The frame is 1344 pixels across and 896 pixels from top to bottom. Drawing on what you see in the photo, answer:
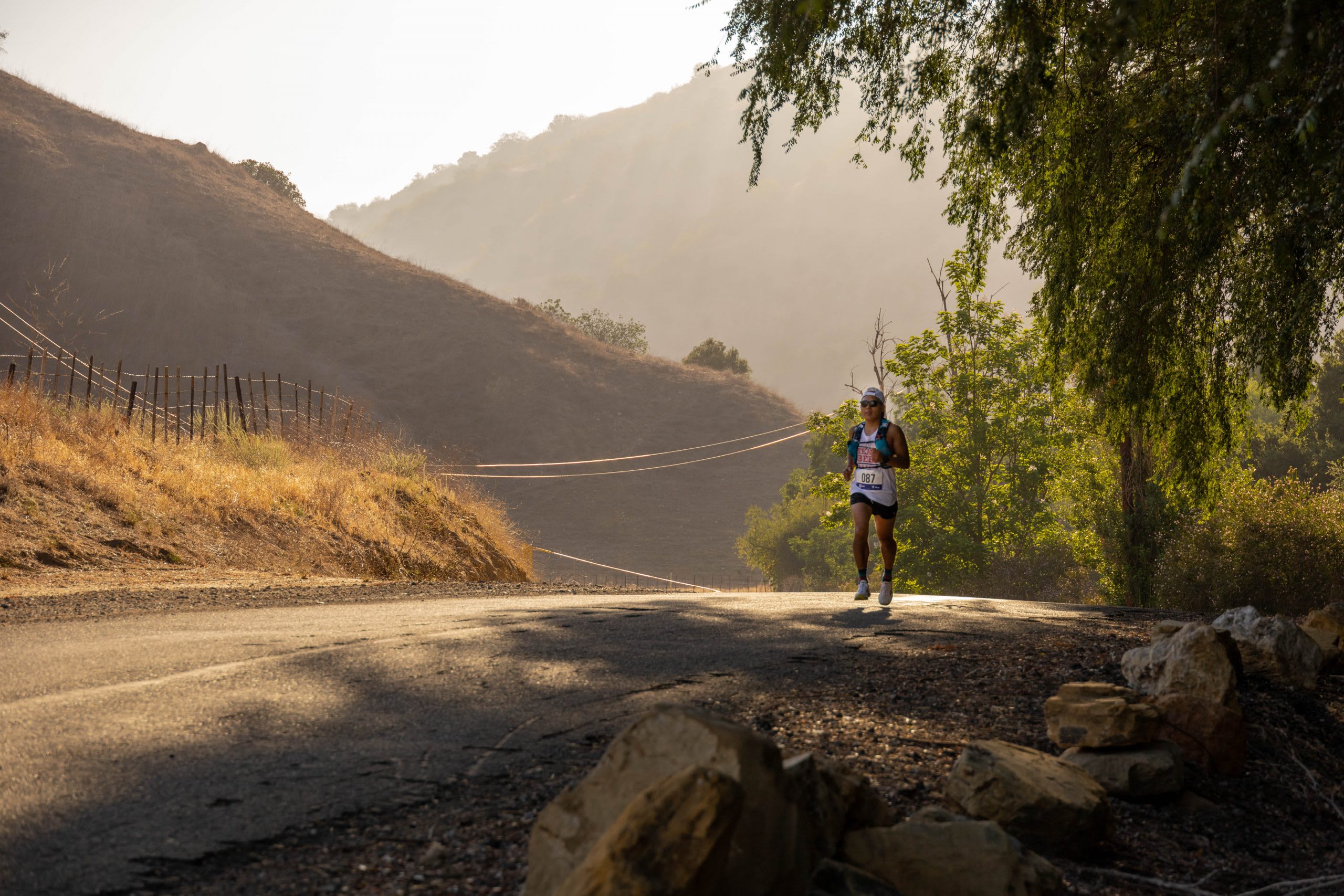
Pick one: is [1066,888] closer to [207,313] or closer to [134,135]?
[207,313]

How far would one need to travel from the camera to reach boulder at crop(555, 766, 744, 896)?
2.00 metres

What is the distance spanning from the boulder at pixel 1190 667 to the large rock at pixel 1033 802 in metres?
1.58

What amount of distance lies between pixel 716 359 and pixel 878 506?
83.5 metres

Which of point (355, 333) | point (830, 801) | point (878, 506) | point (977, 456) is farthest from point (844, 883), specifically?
point (355, 333)

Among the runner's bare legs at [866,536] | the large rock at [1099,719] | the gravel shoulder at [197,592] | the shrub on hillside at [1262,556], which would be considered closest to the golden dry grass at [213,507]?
the gravel shoulder at [197,592]

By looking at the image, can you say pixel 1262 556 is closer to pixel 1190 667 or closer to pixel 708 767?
pixel 1190 667

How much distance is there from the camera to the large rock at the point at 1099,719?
3963 millimetres

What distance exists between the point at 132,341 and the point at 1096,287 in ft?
202

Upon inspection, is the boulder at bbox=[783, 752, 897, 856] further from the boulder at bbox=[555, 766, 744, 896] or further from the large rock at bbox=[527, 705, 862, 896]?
the boulder at bbox=[555, 766, 744, 896]

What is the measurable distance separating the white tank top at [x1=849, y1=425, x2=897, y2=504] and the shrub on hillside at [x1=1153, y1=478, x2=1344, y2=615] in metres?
8.48

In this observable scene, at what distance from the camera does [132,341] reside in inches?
2242

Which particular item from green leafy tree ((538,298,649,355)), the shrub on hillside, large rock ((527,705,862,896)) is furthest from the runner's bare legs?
green leafy tree ((538,298,649,355))

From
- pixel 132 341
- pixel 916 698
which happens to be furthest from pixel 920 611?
pixel 132 341

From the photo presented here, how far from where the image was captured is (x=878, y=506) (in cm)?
873
